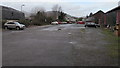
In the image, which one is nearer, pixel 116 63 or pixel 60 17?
pixel 116 63

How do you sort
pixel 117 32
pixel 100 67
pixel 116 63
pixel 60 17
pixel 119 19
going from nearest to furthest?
pixel 100 67, pixel 116 63, pixel 117 32, pixel 119 19, pixel 60 17

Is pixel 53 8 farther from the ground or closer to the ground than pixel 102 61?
farther from the ground

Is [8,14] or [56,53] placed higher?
[8,14]

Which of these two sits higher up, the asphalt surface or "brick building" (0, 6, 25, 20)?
"brick building" (0, 6, 25, 20)

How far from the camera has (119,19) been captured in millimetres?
25766

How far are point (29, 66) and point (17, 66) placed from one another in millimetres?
427

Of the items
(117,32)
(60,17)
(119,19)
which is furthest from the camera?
(60,17)

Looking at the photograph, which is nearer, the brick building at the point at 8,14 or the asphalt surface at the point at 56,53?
the asphalt surface at the point at 56,53

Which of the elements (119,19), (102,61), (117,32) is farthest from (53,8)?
(102,61)

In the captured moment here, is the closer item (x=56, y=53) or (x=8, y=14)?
(x=56, y=53)

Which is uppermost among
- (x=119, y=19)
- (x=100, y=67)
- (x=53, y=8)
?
(x=53, y=8)

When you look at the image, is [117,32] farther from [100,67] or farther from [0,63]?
[0,63]

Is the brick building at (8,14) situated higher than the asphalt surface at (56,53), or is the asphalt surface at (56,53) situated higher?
the brick building at (8,14)

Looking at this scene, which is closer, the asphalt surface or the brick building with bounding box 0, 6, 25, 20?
the asphalt surface
